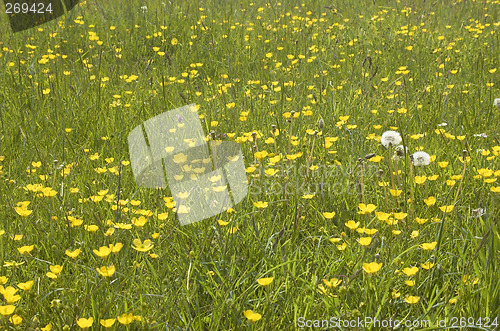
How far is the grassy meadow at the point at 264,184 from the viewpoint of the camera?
1428 millimetres

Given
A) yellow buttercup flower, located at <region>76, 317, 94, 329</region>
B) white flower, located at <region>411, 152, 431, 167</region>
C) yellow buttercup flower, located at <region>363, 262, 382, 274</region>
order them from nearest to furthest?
yellow buttercup flower, located at <region>76, 317, 94, 329</region>
yellow buttercup flower, located at <region>363, 262, 382, 274</region>
white flower, located at <region>411, 152, 431, 167</region>

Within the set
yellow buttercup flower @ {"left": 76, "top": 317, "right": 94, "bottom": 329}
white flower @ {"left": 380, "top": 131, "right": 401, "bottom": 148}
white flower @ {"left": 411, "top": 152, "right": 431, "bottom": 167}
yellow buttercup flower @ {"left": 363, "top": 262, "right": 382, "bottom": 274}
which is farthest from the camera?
white flower @ {"left": 380, "top": 131, "right": 401, "bottom": 148}

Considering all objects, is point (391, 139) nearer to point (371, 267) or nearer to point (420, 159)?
point (420, 159)

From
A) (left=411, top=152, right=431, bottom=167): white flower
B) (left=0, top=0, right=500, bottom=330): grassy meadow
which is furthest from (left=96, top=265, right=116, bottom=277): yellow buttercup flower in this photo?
(left=411, top=152, right=431, bottom=167): white flower

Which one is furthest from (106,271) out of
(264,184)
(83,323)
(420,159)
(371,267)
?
(420,159)

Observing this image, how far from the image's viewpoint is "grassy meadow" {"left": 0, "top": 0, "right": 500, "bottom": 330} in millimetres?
1428

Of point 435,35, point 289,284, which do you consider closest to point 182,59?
point 435,35

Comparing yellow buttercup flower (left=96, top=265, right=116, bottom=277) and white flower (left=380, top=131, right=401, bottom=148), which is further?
white flower (left=380, top=131, right=401, bottom=148)

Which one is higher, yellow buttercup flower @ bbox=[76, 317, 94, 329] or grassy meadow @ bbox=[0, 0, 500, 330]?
yellow buttercup flower @ bbox=[76, 317, 94, 329]

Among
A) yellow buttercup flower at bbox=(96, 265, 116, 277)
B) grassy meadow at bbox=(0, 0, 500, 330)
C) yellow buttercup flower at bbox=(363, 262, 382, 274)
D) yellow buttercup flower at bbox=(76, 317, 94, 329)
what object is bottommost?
grassy meadow at bbox=(0, 0, 500, 330)

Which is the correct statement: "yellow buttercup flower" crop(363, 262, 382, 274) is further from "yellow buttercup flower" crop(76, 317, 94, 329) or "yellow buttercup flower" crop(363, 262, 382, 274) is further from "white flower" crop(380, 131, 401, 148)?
"white flower" crop(380, 131, 401, 148)

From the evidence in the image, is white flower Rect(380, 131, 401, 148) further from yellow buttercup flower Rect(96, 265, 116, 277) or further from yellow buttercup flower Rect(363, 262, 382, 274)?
yellow buttercup flower Rect(96, 265, 116, 277)

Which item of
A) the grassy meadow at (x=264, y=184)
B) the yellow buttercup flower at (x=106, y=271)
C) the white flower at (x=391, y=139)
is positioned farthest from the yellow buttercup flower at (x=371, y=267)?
the white flower at (x=391, y=139)

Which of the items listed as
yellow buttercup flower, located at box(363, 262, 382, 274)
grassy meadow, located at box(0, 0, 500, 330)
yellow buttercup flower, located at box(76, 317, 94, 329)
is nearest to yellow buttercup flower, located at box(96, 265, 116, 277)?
grassy meadow, located at box(0, 0, 500, 330)
